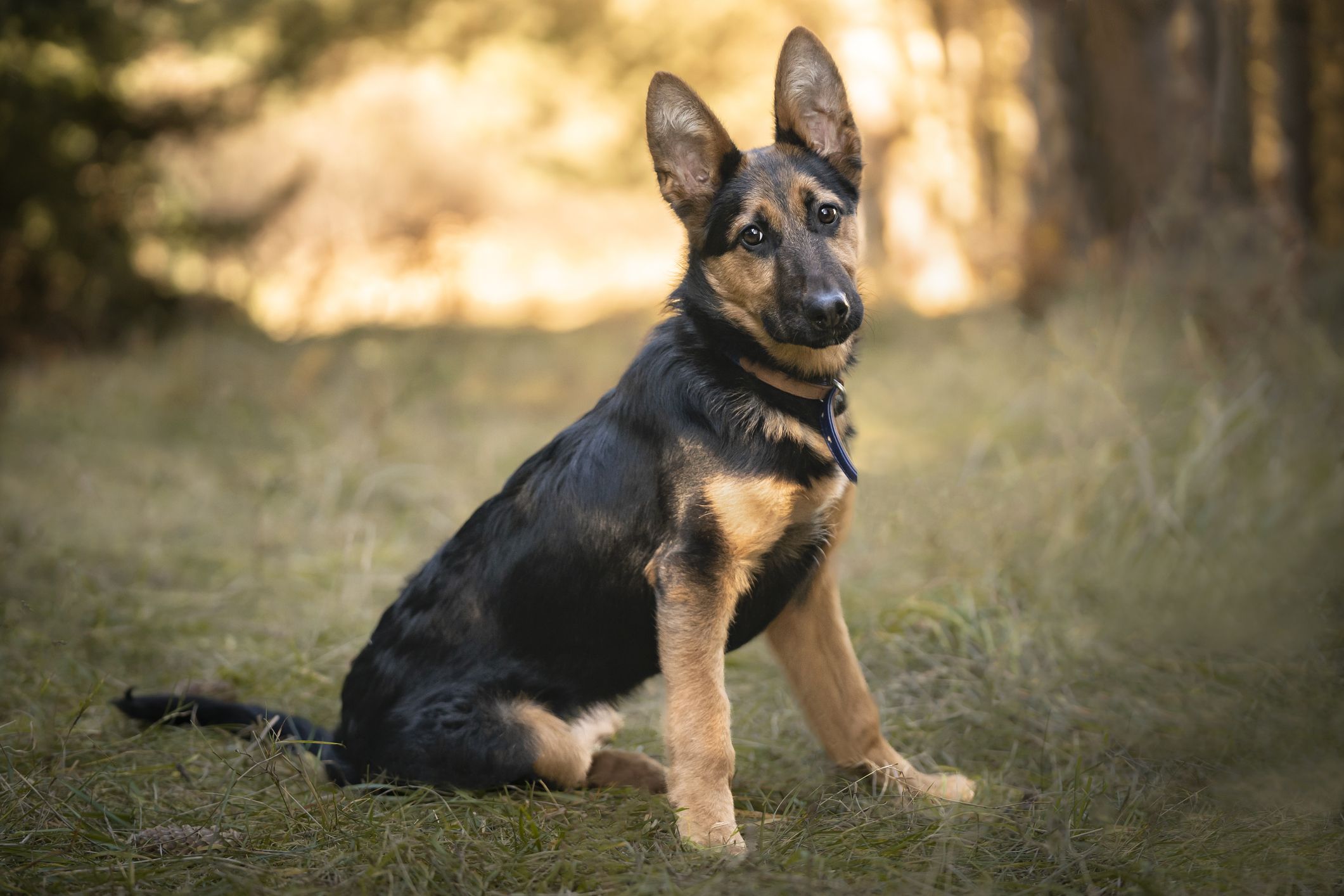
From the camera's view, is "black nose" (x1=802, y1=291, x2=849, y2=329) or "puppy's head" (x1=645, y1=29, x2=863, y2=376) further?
"puppy's head" (x1=645, y1=29, x2=863, y2=376)

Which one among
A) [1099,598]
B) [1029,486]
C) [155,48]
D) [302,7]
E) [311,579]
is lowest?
[311,579]

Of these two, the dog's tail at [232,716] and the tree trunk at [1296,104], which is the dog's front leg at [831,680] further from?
the tree trunk at [1296,104]

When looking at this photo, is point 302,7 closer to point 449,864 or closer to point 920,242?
point 920,242

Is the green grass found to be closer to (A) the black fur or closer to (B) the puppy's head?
(A) the black fur

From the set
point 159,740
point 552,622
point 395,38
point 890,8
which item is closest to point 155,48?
point 395,38

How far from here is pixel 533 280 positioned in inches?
747

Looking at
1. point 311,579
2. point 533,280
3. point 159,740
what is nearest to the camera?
point 159,740

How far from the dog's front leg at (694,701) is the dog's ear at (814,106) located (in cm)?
164

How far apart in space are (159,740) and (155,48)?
10.7m

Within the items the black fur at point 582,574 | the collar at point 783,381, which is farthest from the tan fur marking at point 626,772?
the collar at point 783,381

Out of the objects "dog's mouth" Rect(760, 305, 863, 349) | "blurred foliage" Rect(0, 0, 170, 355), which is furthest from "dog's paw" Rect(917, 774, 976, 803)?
"blurred foliage" Rect(0, 0, 170, 355)

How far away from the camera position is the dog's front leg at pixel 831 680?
352cm

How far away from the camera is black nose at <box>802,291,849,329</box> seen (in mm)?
3176

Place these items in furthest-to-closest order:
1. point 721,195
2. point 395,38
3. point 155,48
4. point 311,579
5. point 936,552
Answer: point 395,38
point 155,48
point 311,579
point 936,552
point 721,195
